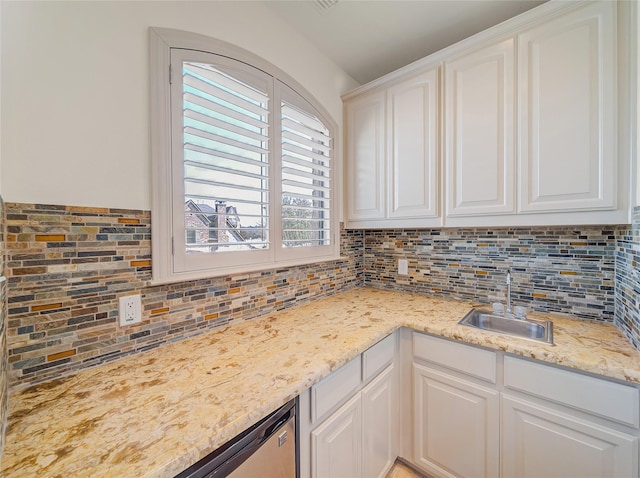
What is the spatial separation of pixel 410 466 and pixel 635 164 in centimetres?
186

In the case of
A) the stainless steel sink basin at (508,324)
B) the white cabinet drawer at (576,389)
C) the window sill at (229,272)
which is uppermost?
the window sill at (229,272)

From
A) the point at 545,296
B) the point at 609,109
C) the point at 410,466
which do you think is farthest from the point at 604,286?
the point at 410,466

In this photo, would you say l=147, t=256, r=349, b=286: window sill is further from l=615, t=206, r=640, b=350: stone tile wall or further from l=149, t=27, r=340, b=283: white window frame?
l=615, t=206, r=640, b=350: stone tile wall

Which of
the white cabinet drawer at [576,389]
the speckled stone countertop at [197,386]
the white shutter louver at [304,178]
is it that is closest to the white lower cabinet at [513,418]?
the white cabinet drawer at [576,389]

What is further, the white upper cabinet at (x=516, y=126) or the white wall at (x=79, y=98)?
the white upper cabinet at (x=516, y=126)

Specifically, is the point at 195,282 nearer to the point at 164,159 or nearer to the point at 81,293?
the point at 81,293

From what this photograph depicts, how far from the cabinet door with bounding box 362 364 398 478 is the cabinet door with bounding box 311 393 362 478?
54 millimetres

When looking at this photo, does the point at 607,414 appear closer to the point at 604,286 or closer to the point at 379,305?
the point at 604,286

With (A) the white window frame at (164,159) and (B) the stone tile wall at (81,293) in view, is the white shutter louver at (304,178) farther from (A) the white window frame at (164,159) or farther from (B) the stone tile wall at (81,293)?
(B) the stone tile wall at (81,293)

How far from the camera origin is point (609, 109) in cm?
116

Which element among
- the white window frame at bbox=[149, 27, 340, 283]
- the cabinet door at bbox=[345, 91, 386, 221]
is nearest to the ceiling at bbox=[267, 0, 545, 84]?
the cabinet door at bbox=[345, 91, 386, 221]

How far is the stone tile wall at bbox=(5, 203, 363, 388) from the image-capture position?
81 cm

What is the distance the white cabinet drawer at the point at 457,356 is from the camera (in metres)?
1.23

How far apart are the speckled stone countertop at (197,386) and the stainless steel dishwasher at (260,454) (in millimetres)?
56
